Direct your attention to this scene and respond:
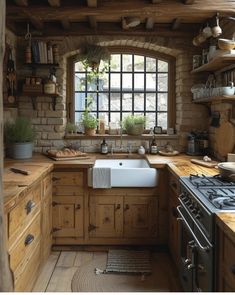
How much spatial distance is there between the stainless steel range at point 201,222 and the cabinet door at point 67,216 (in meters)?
1.34

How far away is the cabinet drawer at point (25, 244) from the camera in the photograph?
237 cm

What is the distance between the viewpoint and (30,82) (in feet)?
14.2

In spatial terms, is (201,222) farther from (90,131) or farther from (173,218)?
(90,131)

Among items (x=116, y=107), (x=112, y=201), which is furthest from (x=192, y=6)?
(x=112, y=201)

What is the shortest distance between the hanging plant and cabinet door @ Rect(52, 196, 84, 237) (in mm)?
1684

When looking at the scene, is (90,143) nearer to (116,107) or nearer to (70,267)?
(116,107)

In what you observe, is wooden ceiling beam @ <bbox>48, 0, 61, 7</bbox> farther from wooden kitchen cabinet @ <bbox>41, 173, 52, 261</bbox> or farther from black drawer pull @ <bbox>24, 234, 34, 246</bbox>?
black drawer pull @ <bbox>24, 234, 34, 246</bbox>

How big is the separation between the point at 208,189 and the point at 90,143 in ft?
7.85

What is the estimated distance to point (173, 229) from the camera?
11.3ft

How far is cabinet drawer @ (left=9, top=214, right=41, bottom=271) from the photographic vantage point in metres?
2.37

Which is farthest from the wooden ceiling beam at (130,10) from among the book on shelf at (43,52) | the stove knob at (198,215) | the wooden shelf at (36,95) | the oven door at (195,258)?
the stove knob at (198,215)

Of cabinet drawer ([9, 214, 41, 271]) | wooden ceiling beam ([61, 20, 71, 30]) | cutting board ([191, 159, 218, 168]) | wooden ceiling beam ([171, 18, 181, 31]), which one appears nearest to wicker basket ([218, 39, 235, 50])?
wooden ceiling beam ([171, 18, 181, 31])

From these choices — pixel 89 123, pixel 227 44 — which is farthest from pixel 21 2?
pixel 227 44

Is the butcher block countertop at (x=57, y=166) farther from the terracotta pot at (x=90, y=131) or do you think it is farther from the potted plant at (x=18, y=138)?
the terracotta pot at (x=90, y=131)
